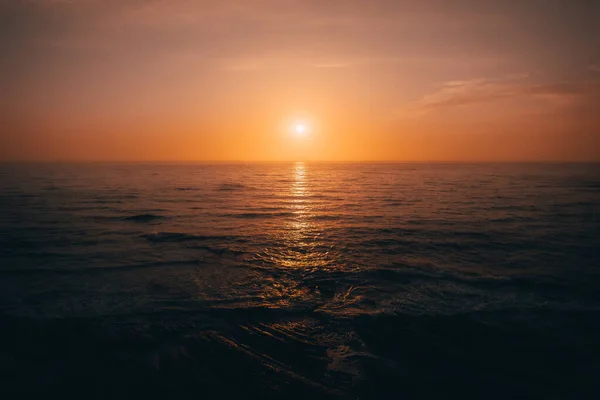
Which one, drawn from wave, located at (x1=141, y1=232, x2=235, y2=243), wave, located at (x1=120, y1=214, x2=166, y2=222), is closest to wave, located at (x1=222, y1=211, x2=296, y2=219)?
wave, located at (x1=120, y1=214, x2=166, y2=222)

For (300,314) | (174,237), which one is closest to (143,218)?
(174,237)

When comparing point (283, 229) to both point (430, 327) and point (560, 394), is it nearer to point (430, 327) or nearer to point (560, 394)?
point (430, 327)

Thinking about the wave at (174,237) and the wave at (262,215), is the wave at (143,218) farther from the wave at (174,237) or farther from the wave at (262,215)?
the wave at (262,215)

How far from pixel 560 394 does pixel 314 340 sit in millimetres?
5254

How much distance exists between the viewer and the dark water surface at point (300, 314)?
6.44m

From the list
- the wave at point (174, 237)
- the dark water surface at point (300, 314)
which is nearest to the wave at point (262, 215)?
the dark water surface at point (300, 314)

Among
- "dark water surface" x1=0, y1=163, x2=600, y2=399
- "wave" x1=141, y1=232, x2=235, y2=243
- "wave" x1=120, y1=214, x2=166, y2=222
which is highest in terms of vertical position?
"wave" x1=120, y1=214, x2=166, y2=222

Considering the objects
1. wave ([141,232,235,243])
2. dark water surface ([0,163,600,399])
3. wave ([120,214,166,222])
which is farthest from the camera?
wave ([120,214,166,222])

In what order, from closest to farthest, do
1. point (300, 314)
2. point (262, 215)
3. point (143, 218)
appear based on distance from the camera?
point (300, 314), point (143, 218), point (262, 215)

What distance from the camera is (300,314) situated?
909 centimetres

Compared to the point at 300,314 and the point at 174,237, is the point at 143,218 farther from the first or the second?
the point at 300,314

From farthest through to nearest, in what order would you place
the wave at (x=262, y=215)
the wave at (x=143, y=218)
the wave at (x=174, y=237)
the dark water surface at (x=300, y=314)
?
the wave at (x=262, y=215) < the wave at (x=143, y=218) < the wave at (x=174, y=237) < the dark water surface at (x=300, y=314)

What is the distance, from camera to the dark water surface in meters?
6.44

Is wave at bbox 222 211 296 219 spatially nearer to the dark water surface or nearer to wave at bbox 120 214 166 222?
wave at bbox 120 214 166 222
